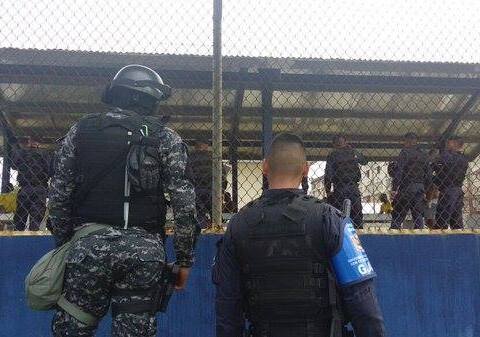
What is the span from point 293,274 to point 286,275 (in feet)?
0.08

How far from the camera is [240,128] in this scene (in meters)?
6.30

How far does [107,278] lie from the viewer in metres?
2.03

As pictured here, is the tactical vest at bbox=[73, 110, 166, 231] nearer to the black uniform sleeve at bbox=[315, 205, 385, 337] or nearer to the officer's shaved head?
the officer's shaved head

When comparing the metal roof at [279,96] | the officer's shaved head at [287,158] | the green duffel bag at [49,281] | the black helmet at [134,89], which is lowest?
the green duffel bag at [49,281]

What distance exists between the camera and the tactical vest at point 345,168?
5270 mm

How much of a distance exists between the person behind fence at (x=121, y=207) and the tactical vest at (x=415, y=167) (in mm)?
3921

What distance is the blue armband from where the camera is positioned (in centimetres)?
169

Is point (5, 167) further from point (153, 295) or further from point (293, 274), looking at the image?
point (293, 274)

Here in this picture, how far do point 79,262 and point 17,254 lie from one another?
3.73 feet

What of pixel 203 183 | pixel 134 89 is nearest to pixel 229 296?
pixel 134 89

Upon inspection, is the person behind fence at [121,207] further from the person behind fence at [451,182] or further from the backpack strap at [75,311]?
the person behind fence at [451,182]

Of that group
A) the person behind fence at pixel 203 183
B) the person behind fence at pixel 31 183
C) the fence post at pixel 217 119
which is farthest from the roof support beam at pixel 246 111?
the fence post at pixel 217 119

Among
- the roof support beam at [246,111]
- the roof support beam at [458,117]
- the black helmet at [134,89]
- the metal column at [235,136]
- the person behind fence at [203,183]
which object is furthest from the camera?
the roof support beam at [458,117]

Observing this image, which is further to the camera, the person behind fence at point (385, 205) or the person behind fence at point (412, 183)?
the person behind fence at point (385, 205)
